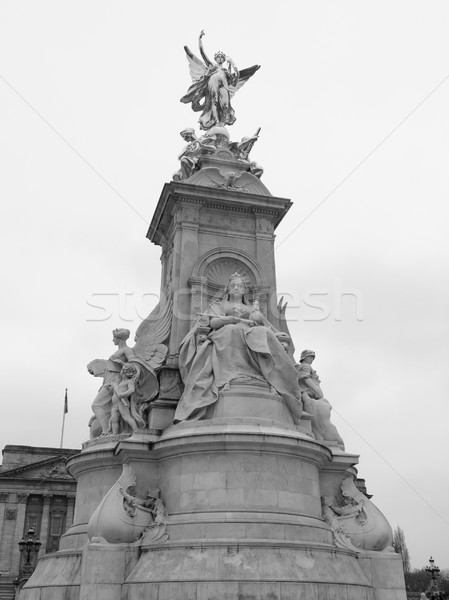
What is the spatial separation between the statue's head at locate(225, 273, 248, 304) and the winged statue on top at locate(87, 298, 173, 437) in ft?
6.59

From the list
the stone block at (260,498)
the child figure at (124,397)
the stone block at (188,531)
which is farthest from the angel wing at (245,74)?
the stone block at (188,531)

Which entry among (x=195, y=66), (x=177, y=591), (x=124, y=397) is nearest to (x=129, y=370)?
(x=124, y=397)

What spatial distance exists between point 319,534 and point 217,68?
16.9 metres

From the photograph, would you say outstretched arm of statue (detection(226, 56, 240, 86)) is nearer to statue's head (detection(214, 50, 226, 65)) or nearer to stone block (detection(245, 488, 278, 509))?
statue's head (detection(214, 50, 226, 65))

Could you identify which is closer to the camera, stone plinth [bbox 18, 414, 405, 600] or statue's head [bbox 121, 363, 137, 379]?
stone plinth [bbox 18, 414, 405, 600]

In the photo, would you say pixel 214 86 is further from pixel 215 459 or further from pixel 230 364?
pixel 215 459

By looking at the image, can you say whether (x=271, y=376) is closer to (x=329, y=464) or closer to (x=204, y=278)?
(x=329, y=464)

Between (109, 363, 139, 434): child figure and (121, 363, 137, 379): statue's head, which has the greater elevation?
(121, 363, 137, 379): statue's head

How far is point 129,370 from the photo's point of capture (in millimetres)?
17250

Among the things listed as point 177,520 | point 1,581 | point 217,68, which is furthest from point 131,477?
point 1,581

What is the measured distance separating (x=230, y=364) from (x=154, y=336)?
3.65m

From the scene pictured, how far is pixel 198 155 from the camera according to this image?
21.9 m

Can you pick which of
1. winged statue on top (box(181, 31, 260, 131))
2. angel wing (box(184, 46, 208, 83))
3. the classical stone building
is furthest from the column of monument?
the classical stone building

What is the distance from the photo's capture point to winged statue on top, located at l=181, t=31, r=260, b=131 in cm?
2325
